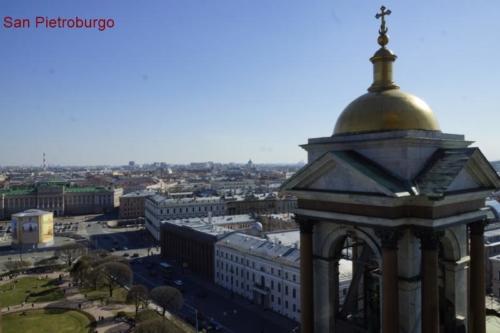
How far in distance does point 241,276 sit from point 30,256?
54733mm

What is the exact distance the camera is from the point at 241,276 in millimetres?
64562

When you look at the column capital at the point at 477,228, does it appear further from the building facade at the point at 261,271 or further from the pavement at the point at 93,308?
the pavement at the point at 93,308

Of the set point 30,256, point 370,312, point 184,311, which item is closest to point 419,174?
point 370,312

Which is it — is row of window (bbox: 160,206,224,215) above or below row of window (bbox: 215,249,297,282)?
above

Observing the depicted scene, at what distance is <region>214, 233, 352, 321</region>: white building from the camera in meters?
54.1

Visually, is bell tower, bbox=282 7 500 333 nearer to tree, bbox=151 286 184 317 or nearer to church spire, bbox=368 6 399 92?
church spire, bbox=368 6 399 92

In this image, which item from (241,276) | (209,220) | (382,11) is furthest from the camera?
(209,220)

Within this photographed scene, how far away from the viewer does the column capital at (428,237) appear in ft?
35.4

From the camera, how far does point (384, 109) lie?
11844mm

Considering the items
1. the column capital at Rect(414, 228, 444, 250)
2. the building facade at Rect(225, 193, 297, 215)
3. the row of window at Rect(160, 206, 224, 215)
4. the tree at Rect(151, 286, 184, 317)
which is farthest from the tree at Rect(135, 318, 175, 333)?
the building facade at Rect(225, 193, 297, 215)

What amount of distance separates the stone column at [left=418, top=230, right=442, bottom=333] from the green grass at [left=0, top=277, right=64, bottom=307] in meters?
63.0

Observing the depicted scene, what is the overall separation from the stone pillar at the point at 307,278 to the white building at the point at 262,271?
3264 cm

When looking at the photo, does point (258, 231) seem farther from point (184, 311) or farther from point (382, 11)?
point (382, 11)

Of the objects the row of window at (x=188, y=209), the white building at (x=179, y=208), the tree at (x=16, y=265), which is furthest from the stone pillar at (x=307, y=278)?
the row of window at (x=188, y=209)
